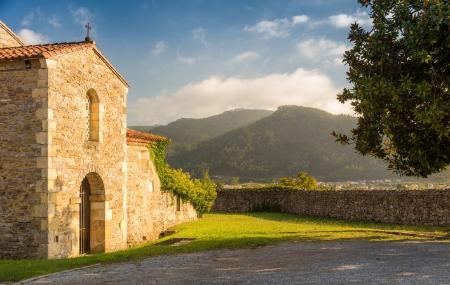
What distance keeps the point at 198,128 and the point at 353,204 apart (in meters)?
149

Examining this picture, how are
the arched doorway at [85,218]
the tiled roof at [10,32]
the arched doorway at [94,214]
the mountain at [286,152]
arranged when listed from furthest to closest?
the mountain at [286,152] → the tiled roof at [10,32] → the arched doorway at [94,214] → the arched doorway at [85,218]

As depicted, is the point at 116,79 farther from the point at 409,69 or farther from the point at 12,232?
the point at 409,69

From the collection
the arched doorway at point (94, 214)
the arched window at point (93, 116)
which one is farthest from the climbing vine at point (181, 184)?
the arched window at point (93, 116)

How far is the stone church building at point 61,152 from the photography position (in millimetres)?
14734

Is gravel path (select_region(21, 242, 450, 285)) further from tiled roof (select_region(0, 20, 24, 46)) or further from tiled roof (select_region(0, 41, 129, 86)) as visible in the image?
tiled roof (select_region(0, 20, 24, 46))

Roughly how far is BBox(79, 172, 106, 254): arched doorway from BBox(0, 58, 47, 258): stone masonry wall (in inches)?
131

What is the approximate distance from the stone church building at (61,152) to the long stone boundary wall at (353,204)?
571 inches

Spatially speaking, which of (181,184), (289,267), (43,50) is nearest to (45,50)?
(43,50)

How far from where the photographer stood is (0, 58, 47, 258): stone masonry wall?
14680mm

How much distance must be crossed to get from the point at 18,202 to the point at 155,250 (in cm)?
474

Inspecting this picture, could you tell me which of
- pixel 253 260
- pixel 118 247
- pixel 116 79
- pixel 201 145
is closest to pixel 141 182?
pixel 118 247

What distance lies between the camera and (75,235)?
16.2 metres

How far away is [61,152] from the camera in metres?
15.4

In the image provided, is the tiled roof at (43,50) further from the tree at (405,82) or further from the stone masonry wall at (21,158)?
the tree at (405,82)
